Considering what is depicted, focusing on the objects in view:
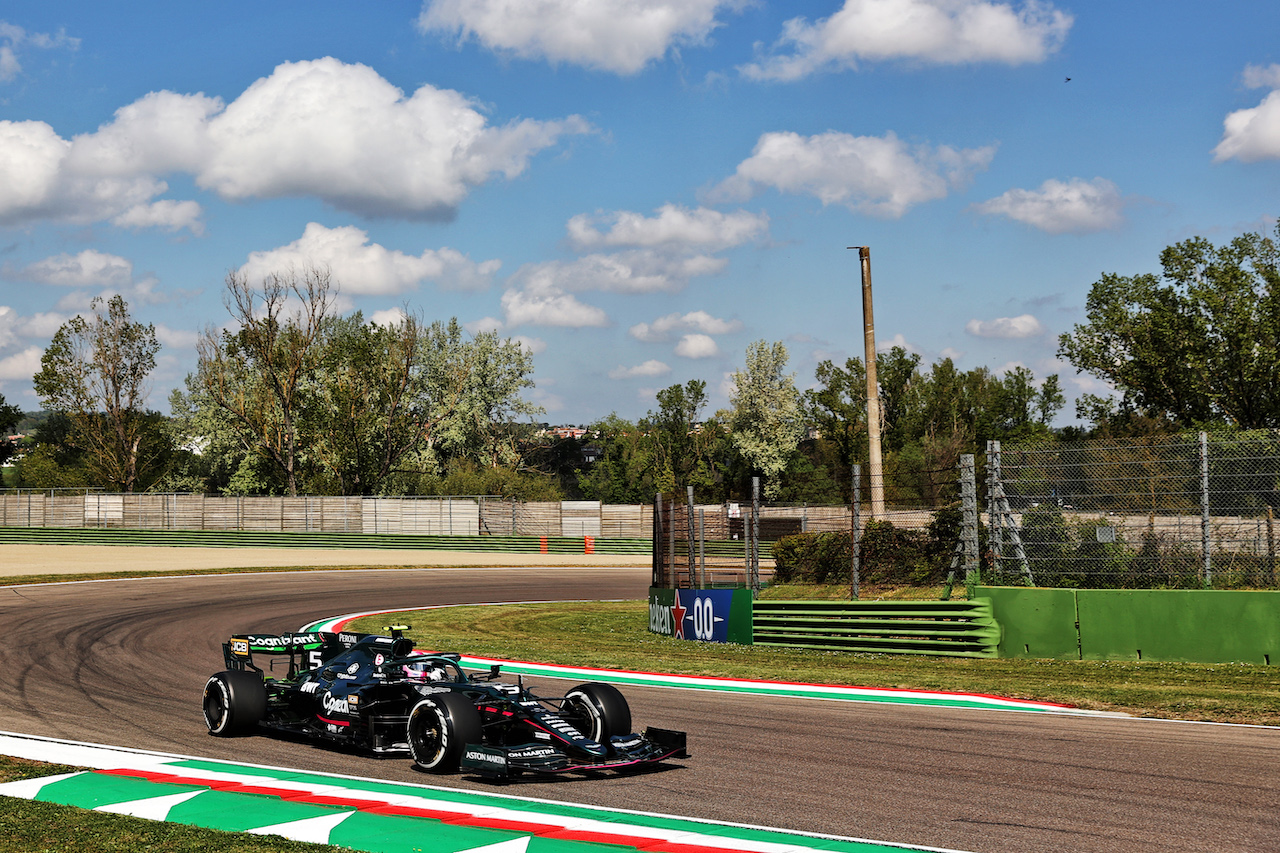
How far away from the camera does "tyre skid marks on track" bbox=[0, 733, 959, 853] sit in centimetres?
612

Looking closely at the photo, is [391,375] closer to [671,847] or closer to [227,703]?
[227,703]

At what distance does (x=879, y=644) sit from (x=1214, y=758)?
7.41 metres

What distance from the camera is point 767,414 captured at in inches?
2926

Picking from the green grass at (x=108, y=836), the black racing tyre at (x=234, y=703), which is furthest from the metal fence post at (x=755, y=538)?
the green grass at (x=108, y=836)

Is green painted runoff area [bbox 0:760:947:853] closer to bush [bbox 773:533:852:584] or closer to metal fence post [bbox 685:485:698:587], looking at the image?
metal fence post [bbox 685:485:698:587]

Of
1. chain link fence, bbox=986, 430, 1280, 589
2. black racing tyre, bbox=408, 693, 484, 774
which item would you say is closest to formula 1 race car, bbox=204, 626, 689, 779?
black racing tyre, bbox=408, 693, 484, 774

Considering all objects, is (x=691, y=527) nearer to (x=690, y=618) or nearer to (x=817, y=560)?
(x=690, y=618)

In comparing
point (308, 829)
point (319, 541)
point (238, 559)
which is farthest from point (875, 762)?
point (319, 541)

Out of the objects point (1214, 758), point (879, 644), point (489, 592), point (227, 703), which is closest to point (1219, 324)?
point (489, 592)

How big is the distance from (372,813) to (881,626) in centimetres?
1023

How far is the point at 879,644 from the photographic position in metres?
15.5

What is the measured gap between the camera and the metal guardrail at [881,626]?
14.8 m

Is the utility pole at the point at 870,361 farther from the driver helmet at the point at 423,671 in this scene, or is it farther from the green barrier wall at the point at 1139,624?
the driver helmet at the point at 423,671

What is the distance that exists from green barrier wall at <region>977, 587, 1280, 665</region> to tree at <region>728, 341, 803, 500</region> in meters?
59.1
